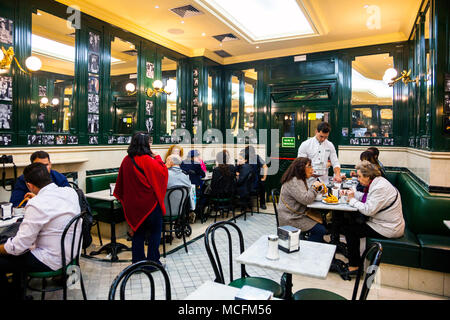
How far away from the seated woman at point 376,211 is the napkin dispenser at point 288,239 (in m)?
1.48

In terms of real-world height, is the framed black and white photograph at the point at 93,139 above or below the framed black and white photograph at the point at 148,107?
below

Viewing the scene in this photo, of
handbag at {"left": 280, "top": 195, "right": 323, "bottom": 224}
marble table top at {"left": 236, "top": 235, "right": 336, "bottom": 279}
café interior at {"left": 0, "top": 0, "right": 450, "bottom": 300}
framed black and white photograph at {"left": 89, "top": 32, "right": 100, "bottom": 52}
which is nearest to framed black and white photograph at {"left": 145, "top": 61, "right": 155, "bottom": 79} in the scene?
café interior at {"left": 0, "top": 0, "right": 450, "bottom": 300}

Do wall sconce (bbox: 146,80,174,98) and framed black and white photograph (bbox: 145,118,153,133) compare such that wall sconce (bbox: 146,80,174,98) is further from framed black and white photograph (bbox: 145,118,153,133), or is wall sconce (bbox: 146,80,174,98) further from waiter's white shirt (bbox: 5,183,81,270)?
waiter's white shirt (bbox: 5,183,81,270)

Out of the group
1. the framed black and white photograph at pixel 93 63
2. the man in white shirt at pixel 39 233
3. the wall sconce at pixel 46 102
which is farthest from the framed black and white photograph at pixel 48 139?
the man in white shirt at pixel 39 233

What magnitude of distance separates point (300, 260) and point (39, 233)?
2.12 metres

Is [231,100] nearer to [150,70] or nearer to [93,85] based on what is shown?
[150,70]

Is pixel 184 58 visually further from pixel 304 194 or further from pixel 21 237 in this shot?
pixel 21 237

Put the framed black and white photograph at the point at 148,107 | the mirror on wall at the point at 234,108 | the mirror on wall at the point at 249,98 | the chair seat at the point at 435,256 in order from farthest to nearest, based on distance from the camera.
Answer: the mirror on wall at the point at 234,108, the mirror on wall at the point at 249,98, the framed black and white photograph at the point at 148,107, the chair seat at the point at 435,256

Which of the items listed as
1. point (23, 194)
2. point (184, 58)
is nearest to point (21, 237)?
point (23, 194)

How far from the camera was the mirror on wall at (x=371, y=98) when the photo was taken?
6.81 m

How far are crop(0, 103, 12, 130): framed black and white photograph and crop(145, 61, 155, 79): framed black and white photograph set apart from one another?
2.93 m

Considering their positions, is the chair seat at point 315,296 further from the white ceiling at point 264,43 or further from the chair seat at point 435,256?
the white ceiling at point 264,43

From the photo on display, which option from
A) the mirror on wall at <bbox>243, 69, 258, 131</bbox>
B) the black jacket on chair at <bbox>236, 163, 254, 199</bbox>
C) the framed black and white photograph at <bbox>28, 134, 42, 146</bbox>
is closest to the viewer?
the framed black and white photograph at <bbox>28, 134, 42, 146</bbox>

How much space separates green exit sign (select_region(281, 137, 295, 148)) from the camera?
7921 millimetres
